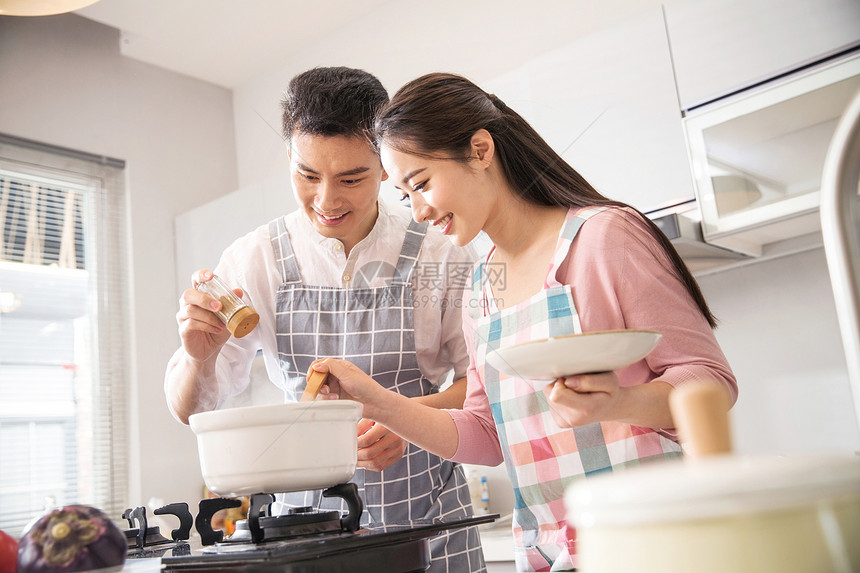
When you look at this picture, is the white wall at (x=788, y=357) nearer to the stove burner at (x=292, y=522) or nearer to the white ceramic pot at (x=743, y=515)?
the stove burner at (x=292, y=522)

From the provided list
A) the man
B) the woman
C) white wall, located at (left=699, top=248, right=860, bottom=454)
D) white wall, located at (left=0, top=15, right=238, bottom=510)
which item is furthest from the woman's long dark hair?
white wall, located at (left=0, top=15, right=238, bottom=510)

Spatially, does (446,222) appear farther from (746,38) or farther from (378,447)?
(746,38)

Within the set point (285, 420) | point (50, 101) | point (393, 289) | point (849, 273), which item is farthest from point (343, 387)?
point (50, 101)

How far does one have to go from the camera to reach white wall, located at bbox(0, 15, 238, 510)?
2711mm

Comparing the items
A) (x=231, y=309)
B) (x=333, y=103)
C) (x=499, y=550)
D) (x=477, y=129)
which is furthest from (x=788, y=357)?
(x=231, y=309)

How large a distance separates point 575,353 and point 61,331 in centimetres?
258

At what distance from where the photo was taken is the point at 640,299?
883 mm

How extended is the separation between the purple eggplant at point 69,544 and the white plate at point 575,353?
13.9 inches

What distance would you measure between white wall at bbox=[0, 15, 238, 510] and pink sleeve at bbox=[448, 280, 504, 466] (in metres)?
2.06

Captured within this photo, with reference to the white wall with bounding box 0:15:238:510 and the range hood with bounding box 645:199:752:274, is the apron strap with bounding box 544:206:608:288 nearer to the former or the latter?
the range hood with bounding box 645:199:752:274

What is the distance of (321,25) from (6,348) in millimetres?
1567

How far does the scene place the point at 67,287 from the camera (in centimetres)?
273

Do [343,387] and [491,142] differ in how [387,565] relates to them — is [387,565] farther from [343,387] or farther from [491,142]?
[491,142]

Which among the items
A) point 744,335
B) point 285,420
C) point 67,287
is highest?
point 67,287
